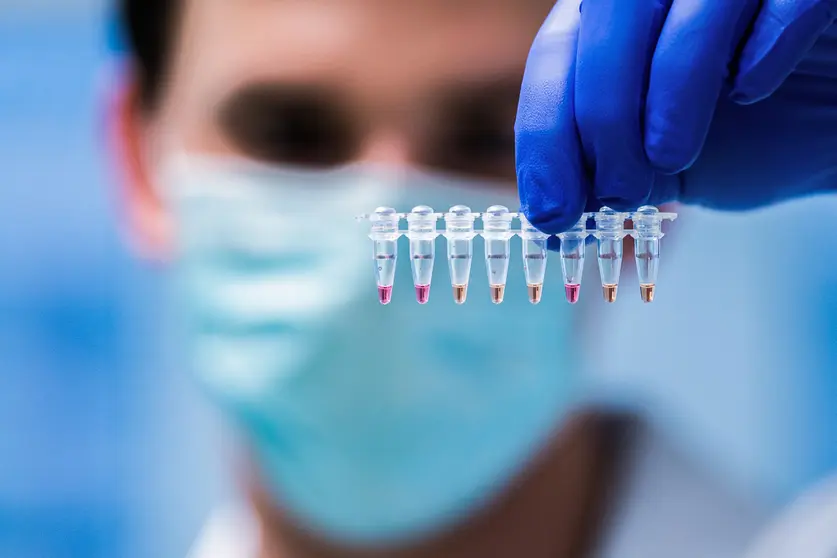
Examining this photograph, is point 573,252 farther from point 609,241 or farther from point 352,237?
point 352,237

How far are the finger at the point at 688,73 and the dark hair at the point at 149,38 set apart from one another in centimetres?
93

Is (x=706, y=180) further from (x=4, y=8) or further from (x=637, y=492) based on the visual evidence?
(x=4, y=8)

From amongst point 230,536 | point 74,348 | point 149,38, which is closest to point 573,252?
point 149,38

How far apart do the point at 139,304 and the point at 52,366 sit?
0.80 ft

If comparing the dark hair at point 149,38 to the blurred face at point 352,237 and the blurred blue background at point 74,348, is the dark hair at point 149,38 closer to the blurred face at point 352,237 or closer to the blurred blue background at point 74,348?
the blurred face at point 352,237

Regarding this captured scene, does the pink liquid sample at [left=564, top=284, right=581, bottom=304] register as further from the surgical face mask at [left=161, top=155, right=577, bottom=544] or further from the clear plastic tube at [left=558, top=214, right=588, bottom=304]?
the surgical face mask at [left=161, top=155, right=577, bottom=544]

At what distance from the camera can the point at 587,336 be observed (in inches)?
49.6

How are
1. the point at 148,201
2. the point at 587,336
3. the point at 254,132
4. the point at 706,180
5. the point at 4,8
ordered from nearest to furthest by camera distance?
the point at 706,180 < the point at 254,132 < the point at 587,336 < the point at 148,201 < the point at 4,8

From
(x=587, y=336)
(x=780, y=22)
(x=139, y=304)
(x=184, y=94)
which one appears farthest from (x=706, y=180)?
(x=139, y=304)

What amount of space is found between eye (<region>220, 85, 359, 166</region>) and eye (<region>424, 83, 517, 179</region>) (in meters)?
0.14

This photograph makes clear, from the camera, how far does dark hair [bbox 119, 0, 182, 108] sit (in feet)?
4.16

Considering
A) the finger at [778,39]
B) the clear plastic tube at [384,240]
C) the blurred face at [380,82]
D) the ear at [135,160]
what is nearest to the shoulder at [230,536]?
the ear at [135,160]

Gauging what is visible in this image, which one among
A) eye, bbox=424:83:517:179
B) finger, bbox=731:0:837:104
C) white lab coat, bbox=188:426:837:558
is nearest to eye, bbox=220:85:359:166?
eye, bbox=424:83:517:179

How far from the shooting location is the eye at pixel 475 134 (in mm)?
1096
